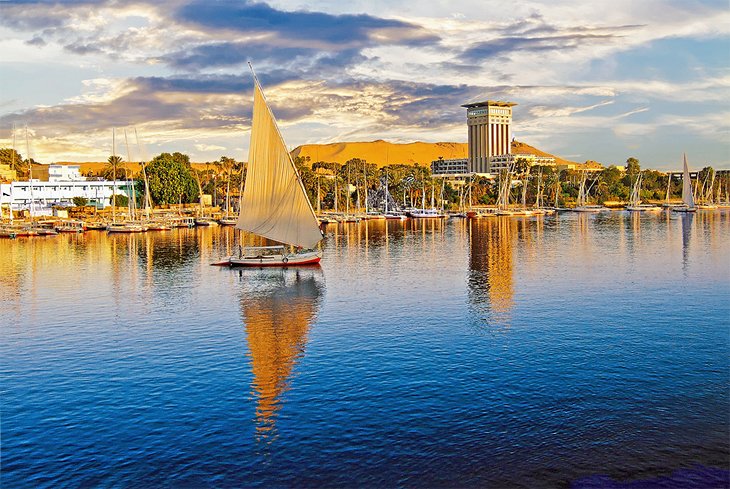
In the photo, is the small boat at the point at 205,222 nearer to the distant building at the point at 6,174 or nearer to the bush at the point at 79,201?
the bush at the point at 79,201

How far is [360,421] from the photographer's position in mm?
26312

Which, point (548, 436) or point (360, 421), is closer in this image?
point (548, 436)

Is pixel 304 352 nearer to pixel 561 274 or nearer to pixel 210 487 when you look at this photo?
pixel 210 487

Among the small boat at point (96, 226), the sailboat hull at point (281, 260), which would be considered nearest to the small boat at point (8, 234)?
the small boat at point (96, 226)

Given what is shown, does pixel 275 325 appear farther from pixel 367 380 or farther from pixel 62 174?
pixel 62 174

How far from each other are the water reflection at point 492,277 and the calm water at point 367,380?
40 centimetres

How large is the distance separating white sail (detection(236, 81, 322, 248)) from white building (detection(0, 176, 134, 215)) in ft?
333

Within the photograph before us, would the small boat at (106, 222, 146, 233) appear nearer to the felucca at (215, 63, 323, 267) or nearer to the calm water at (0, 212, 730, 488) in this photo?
the calm water at (0, 212, 730, 488)

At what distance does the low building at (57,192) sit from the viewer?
15975 cm

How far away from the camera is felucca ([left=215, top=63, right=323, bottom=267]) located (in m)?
64.1

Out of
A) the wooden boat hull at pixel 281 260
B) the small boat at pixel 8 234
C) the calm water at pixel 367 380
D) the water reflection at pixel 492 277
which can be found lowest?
the calm water at pixel 367 380

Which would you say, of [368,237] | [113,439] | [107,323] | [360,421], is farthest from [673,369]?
[368,237]

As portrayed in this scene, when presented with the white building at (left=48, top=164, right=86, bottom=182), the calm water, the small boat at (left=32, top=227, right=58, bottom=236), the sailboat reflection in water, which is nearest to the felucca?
the sailboat reflection in water

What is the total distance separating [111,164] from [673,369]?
16550cm
